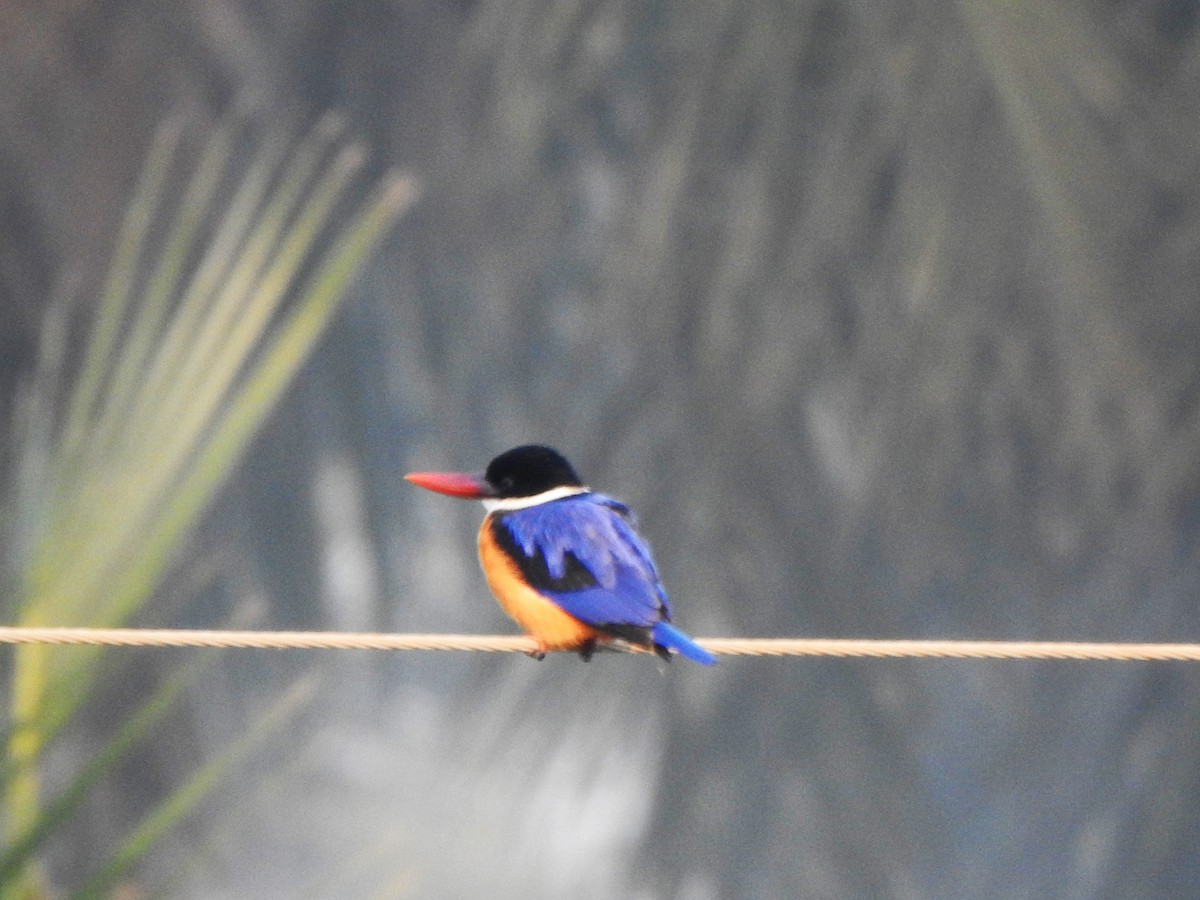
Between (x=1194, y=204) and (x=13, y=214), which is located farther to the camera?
(x=13, y=214)

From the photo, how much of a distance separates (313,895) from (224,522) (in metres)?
3.30

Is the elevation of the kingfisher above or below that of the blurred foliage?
below

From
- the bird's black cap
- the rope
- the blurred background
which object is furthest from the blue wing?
the blurred background

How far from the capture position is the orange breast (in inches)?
88.7

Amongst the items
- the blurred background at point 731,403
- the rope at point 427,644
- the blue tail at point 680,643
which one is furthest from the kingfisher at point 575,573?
the blurred background at point 731,403

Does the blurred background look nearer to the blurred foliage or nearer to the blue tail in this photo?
the blurred foliage

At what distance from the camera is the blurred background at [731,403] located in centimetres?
403

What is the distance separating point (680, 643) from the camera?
205 centimetres

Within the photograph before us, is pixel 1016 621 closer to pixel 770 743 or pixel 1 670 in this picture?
pixel 770 743

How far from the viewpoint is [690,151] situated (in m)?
4.31

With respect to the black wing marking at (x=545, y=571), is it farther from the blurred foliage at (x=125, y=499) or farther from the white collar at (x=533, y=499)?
the blurred foliage at (x=125, y=499)

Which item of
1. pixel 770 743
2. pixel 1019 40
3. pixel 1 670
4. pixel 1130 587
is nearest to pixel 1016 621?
pixel 1130 587

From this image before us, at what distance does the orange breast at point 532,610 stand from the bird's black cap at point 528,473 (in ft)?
0.53

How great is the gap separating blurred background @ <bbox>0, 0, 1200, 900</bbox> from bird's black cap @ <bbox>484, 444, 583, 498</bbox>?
4.73ft
